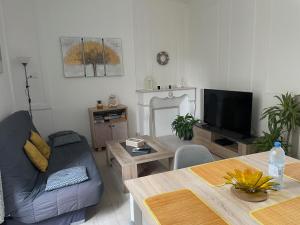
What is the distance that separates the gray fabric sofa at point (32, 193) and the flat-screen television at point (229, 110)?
7.38 feet

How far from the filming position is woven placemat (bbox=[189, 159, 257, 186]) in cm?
133

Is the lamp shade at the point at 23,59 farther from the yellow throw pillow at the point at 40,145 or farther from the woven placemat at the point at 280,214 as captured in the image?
the woven placemat at the point at 280,214

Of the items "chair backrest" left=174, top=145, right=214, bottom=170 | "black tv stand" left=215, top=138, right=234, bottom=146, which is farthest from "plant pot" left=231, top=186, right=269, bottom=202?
"black tv stand" left=215, top=138, right=234, bottom=146

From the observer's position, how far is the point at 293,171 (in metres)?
1.40

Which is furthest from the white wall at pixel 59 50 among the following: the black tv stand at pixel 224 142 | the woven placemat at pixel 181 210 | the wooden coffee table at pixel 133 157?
the woven placemat at pixel 181 210

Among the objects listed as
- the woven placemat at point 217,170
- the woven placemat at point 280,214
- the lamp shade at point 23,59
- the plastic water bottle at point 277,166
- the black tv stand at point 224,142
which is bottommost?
→ the black tv stand at point 224,142

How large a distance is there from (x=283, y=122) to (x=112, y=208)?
2.19m

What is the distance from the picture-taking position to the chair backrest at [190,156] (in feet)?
5.70

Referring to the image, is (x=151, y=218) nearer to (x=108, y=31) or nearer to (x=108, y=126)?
(x=108, y=126)

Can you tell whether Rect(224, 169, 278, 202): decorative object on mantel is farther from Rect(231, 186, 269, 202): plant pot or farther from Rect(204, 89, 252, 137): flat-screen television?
Rect(204, 89, 252, 137): flat-screen television

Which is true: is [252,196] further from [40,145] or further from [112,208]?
[40,145]

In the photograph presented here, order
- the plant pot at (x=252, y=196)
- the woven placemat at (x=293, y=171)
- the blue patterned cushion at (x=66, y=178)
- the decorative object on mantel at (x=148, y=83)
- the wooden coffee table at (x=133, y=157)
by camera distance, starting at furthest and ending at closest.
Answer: the decorative object on mantel at (x=148, y=83), the wooden coffee table at (x=133, y=157), the blue patterned cushion at (x=66, y=178), the woven placemat at (x=293, y=171), the plant pot at (x=252, y=196)

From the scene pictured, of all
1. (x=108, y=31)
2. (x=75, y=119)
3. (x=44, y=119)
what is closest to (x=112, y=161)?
(x=75, y=119)

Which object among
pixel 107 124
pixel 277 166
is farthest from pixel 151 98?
pixel 277 166
